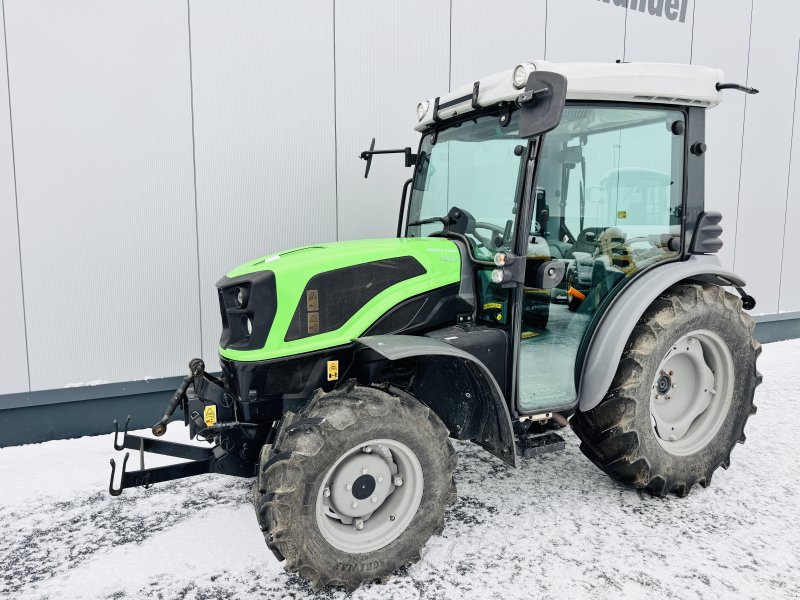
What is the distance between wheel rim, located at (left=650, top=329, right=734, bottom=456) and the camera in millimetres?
3475

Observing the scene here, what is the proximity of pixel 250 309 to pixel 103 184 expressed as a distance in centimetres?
245

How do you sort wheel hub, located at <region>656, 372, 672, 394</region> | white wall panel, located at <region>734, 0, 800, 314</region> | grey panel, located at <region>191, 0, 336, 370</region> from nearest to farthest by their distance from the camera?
wheel hub, located at <region>656, 372, 672, 394</region> → grey panel, located at <region>191, 0, 336, 370</region> → white wall panel, located at <region>734, 0, 800, 314</region>

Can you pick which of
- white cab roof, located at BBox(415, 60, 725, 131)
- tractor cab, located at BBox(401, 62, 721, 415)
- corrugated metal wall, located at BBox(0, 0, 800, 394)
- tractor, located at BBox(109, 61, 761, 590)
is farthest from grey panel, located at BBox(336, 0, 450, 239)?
white cab roof, located at BBox(415, 60, 725, 131)

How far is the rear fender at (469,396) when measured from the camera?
8.59 feet

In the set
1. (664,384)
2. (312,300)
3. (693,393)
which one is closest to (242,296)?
(312,300)

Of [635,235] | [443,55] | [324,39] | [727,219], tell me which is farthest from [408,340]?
[727,219]

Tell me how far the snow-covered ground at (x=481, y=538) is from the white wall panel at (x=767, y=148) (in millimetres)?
4674

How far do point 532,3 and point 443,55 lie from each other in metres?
1.24

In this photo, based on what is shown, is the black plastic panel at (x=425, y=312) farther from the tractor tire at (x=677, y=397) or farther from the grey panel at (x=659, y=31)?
the grey panel at (x=659, y=31)

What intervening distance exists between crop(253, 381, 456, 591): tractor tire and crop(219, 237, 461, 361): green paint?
30cm

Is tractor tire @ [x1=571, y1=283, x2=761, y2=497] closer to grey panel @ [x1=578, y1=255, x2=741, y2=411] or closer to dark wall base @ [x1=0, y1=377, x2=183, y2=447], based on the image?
grey panel @ [x1=578, y1=255, x2=741, y2=411]

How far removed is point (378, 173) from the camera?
5398 millimetres

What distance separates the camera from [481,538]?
118 inches

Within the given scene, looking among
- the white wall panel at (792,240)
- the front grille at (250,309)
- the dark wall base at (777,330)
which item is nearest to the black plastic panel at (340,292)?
the front grille at (250,309)
